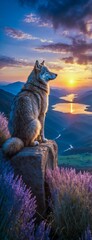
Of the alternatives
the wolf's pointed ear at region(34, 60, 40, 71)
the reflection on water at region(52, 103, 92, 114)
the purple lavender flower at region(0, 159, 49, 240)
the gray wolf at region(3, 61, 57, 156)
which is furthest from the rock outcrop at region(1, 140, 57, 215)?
the reflection on water at region(52, 103, 92, 114)

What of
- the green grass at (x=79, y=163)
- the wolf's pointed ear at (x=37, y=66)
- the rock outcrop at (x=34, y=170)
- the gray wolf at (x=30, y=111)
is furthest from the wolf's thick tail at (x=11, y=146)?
the green grass at (x=79, y=163)

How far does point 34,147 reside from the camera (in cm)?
657

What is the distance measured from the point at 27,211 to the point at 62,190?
1.06 meters

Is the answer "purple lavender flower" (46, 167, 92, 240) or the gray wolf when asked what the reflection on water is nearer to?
the gray wolf

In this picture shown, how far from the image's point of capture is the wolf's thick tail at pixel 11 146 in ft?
19.9

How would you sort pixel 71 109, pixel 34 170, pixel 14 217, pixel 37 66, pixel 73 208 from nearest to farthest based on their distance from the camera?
pixel 14 217, pixel 73 208, pixel 34 170, pixel 37 66, pixel 71 109

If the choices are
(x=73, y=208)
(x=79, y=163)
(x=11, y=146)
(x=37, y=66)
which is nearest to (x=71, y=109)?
(x=79, y=163)

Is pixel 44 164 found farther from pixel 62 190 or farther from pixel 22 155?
pixel 62 190

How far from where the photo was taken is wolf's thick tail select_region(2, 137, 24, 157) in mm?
6051

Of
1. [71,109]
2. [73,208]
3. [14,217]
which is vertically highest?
[14,217]

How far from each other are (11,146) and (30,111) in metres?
0.92

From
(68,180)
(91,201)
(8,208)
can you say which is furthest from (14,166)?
(8,208)

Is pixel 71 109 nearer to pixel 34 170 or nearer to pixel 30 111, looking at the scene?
pixel 30 111

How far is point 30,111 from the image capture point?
21.7 feet
